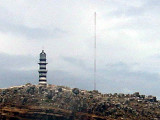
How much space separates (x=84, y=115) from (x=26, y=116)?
30133 millimetres

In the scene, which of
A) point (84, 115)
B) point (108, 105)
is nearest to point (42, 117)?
point (84, 115)

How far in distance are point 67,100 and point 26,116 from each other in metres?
24.6

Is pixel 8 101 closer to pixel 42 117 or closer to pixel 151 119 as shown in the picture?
pixel 42 117

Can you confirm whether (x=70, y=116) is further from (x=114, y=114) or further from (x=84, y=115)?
(x=114, y=114)

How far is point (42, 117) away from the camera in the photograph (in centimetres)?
18588

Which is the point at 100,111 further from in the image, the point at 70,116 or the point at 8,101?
the point at 8,101

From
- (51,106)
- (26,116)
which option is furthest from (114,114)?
(26,116)

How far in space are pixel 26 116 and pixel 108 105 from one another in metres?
44.5

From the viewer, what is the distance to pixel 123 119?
188250 mm

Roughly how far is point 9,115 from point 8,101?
38.7 ft

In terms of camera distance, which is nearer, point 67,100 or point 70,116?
point 70,116

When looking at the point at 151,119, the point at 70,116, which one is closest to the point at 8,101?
the point at 70,116

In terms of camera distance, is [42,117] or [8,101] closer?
[42,117]

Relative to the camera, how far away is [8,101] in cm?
19800
